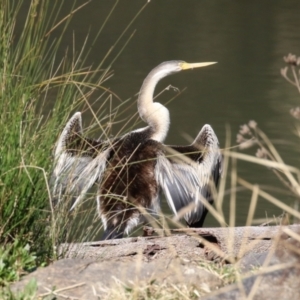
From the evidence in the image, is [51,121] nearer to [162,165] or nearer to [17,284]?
[17,284]

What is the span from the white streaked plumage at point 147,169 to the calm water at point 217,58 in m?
0.88

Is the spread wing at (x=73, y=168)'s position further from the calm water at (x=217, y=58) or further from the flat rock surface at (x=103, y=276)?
the calm water at (x=217, y=58)

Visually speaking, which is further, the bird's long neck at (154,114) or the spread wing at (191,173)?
the bird's long neck at (154,114)

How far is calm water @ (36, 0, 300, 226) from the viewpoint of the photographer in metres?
10.5

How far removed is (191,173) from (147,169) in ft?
1.83

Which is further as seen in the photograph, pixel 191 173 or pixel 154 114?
pixel 154 114

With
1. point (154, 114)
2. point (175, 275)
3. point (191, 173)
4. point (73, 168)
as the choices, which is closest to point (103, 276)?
point (175, 275)

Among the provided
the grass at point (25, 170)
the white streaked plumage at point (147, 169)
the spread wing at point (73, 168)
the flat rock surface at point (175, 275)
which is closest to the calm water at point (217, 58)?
the white streaked plumage at point (147, 169)

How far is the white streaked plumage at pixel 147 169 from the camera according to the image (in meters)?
5.23

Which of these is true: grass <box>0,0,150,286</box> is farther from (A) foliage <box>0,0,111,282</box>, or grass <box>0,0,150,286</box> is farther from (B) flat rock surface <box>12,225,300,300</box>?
(B) flat rock surface <box>12,225,300,300</box>

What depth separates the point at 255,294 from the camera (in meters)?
2.45

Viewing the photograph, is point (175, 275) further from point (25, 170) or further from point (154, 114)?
point (154, 114)

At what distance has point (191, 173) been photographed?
6.55 metres

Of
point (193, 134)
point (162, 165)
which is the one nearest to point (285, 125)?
point (193, 134)
